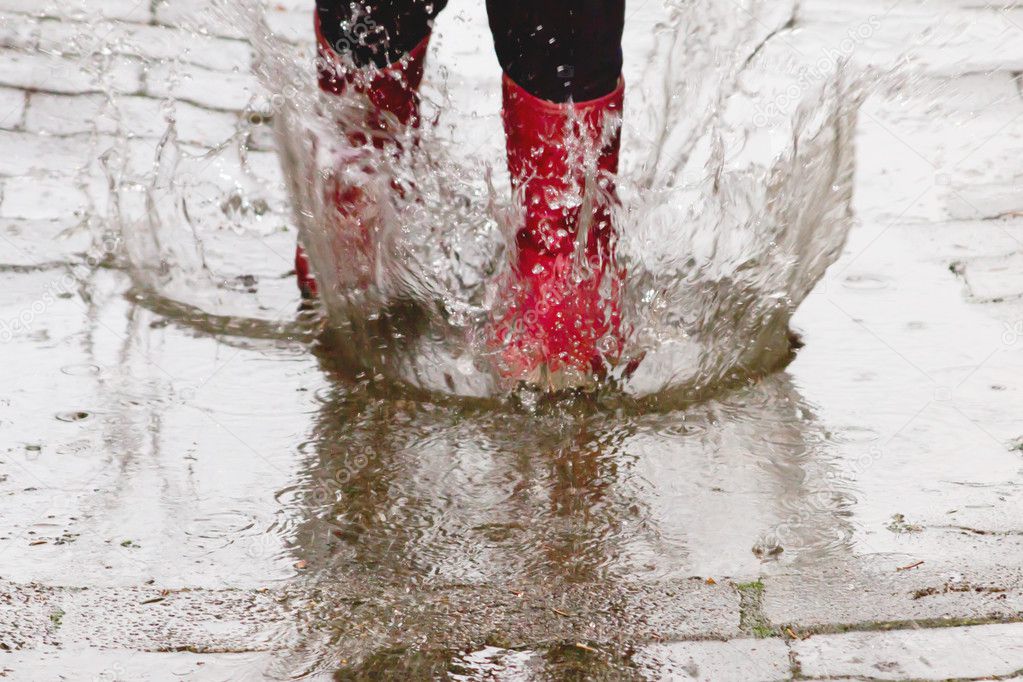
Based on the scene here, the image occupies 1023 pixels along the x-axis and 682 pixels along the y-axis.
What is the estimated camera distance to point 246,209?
3576 millimetres

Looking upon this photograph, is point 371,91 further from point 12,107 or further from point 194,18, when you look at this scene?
point 194,18

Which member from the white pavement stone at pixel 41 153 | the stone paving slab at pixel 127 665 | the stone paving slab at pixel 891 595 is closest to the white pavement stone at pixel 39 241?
the white pavement stone at pixel 41 153

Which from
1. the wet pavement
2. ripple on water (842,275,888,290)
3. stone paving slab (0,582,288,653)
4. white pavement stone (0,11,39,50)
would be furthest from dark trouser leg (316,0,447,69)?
white pavement stone (0,11,39,50)

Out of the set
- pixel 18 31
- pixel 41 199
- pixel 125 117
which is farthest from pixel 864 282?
pixel 18 31

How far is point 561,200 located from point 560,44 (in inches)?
12.1

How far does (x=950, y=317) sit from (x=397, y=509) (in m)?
1.47

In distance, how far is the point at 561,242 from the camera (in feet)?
8.33

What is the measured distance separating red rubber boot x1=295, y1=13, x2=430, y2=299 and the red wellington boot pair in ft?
1.22

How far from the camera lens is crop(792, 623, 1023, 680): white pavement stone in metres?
1.71

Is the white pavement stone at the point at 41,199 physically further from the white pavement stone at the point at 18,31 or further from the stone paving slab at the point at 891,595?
the stone paving slab at the point at 891,595

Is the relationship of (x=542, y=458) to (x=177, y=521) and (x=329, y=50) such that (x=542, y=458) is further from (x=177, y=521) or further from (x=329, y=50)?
(x=329, y=50)

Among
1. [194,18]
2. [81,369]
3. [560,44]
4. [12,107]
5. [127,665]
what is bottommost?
[127,665]

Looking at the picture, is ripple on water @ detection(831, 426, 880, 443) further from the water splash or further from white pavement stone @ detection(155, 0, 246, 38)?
white pavement stone @ detection(155, 0, 246, 38)

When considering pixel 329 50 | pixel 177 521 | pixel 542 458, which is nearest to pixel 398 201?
pixel 329 50
